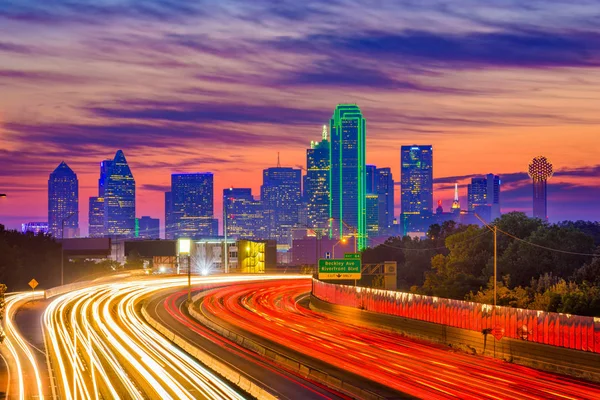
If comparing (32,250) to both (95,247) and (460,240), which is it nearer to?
(95,247)

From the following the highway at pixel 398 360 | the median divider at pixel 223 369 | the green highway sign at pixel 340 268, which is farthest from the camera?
the green highway sign at pixel 340 268

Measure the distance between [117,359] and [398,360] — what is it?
14308 mm

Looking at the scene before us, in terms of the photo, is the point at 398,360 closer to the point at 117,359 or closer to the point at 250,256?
the point at 117,359

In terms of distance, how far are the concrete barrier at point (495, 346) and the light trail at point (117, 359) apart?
1463 cm

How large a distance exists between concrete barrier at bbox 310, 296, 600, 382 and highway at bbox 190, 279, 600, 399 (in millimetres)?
554

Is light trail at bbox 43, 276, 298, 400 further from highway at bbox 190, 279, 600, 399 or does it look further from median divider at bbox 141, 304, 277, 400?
highway at bbox 190, 279, 600, 399

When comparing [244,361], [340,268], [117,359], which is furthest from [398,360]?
[340,268]

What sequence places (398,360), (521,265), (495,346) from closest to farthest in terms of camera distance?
(398,360) < (495,346) < (521,265)

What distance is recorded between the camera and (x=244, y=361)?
143 feet

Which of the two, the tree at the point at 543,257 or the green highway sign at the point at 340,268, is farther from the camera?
the tree at the point at 543,257

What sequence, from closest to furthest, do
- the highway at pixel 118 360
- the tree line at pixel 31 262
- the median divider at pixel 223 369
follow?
the median divider at pixel 223 369 → the highway at pixel 118 360 → the tree line at pixel 31 262

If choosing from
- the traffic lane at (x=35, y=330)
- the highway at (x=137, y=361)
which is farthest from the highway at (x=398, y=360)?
the traffic lane at (x=35, y=330)

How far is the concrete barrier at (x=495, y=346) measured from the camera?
37.0 metres

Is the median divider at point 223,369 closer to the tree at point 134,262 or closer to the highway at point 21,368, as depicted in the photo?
the highway at point 21,368
